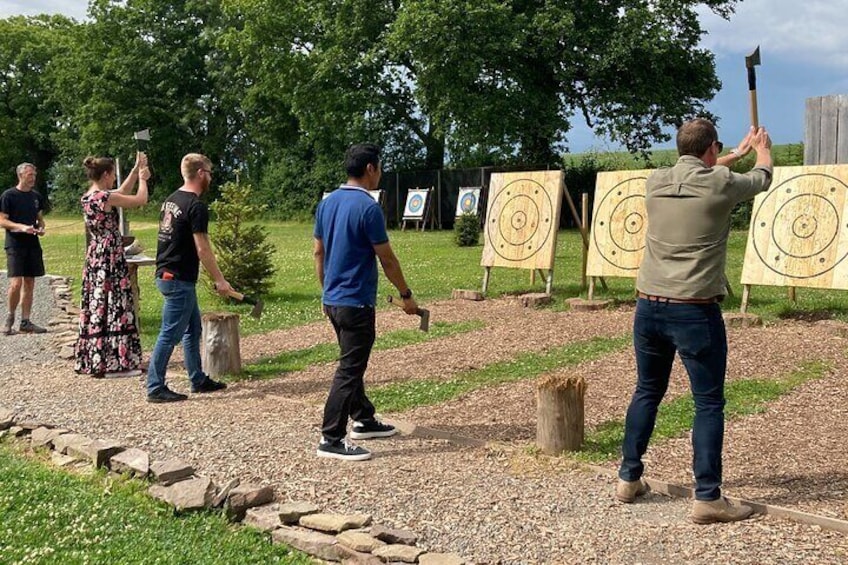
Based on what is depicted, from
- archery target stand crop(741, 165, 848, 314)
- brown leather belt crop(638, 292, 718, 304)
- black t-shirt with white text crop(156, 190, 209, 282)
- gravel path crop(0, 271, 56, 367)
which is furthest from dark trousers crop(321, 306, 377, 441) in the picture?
archery target stand crop(741, 165, 848, 314)

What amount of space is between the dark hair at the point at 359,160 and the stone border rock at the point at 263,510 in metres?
2.12

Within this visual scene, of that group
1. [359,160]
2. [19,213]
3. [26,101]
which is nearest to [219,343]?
[359,160]

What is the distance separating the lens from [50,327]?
11633 mm

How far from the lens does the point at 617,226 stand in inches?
494

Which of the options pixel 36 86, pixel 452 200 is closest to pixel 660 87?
pixel 452 200

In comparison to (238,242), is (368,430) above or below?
below

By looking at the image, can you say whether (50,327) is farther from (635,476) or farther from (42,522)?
(635,476)

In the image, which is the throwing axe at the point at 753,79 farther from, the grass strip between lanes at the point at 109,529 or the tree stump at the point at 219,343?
the tree stump at the point at 219,343

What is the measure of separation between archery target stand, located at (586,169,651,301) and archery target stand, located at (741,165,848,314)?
1701 millimetres

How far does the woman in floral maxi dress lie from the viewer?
26.3 ft

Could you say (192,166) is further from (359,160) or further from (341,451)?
(341,451)

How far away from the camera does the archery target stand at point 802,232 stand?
10414 mm

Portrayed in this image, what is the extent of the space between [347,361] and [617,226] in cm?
779

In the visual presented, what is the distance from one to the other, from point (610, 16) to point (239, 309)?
65.7ft
